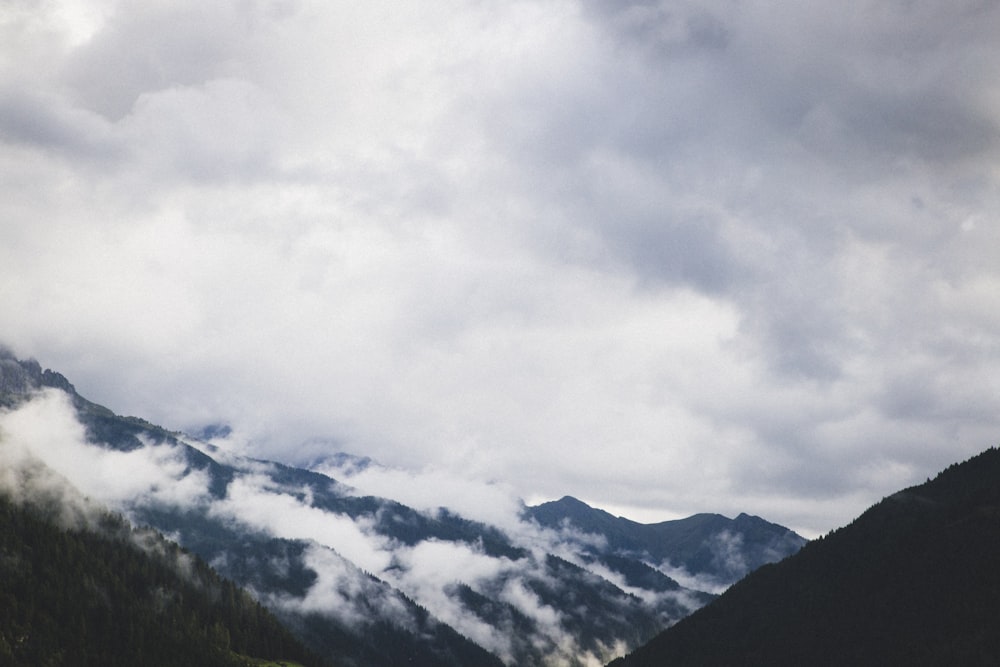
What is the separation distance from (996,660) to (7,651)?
30382 cm

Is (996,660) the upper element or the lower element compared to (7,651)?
upper

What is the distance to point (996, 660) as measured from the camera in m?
191

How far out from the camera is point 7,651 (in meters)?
193
